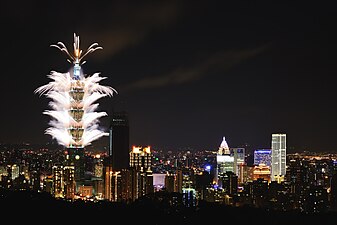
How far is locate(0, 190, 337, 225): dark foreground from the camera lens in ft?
35.8

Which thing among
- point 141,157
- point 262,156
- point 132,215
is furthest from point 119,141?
point 132,215

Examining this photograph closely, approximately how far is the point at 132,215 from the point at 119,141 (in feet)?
51.9

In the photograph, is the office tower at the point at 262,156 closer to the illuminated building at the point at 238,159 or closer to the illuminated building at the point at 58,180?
the illuminated building at the point at 238,159

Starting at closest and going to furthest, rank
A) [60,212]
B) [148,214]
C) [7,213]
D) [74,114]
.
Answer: [7,213]
[60,212]
[148,214]
[74,114]

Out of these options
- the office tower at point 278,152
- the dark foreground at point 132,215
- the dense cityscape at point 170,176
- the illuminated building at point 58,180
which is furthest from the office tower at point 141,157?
the dark foreground at point 132,215

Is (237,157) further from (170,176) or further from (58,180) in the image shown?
(58,180)

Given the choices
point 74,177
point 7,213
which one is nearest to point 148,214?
point 7,213

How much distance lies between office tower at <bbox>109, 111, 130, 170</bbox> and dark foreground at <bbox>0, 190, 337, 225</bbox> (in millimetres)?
12684

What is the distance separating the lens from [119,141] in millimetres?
27938

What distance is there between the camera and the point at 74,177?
23.6 metres

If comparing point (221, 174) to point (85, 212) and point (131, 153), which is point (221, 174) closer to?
point (131, 153)

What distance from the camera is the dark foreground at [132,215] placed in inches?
429

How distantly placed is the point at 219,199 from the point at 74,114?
213 inches

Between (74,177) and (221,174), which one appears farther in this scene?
(221,174)
